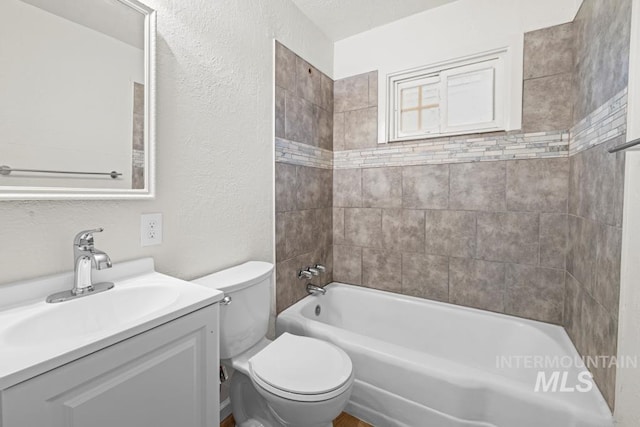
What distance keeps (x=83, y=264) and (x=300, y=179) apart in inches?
52.9

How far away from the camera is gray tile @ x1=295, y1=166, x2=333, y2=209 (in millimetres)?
2064

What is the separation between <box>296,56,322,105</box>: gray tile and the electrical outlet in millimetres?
1290

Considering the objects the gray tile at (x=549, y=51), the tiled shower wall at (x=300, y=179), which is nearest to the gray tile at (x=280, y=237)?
the tiled shower wall at (x=300, y=179)

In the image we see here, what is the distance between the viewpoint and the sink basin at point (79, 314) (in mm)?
604

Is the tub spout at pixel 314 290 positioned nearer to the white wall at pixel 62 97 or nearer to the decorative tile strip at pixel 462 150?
the decorative tile strip at pixel 462 150

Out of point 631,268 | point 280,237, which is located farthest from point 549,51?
point 280,237

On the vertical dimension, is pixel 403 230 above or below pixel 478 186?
below

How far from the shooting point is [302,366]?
124 centimetres

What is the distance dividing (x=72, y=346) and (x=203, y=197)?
0.87 meters

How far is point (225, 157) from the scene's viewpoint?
152 centimetres

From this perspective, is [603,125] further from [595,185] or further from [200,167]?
[200,167]

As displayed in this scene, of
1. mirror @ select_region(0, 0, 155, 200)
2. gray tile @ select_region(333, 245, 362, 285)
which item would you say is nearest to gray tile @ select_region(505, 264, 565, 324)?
gray tile @ select_region(333, 245, 362, 285)

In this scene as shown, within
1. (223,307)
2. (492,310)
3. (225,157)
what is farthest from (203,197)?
(492,310)

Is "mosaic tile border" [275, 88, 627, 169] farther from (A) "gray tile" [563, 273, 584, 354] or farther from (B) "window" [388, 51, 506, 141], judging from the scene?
(A) "gray tile" [563, 273, 584, 354]
